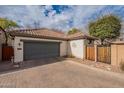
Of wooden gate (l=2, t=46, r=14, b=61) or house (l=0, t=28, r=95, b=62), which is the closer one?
house (l=0, t=28, r=95, b=62)

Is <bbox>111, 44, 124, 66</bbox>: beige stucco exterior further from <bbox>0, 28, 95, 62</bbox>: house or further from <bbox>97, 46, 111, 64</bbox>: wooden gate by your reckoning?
<bbox>0, 28, 95, 62</bbox>: house

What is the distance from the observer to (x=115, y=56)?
10844mm

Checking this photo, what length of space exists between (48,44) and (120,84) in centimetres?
1093

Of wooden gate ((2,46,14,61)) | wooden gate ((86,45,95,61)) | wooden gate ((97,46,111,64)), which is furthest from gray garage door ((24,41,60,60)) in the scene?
wooden gate ((97,46,111,64))

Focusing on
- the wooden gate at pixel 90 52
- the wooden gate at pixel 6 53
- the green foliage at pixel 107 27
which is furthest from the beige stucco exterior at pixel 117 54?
the wooden gate at pixel 6 53

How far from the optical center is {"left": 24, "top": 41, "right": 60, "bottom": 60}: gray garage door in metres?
14.2

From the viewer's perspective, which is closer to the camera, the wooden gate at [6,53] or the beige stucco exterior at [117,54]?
the beige stucco exterior at [117,54]

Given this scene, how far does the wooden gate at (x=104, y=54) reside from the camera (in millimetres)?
11916

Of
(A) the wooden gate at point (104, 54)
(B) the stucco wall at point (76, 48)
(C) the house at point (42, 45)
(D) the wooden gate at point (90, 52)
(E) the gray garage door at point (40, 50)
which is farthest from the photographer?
(B) the stucco wall at point (76, 48)

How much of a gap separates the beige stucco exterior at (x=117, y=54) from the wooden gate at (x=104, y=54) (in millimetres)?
695

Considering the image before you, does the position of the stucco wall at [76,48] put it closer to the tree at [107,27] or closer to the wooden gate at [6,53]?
the tree at [107,27]

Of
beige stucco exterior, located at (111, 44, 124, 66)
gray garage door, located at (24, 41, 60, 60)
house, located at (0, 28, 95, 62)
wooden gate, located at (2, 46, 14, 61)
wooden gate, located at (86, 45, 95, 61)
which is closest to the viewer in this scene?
beige stucco exterior, located at (111, 44, 124, 66)

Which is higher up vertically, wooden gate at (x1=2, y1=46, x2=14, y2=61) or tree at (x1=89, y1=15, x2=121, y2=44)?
tree at (x1=89, y1=15, x2=121, y2=44)
